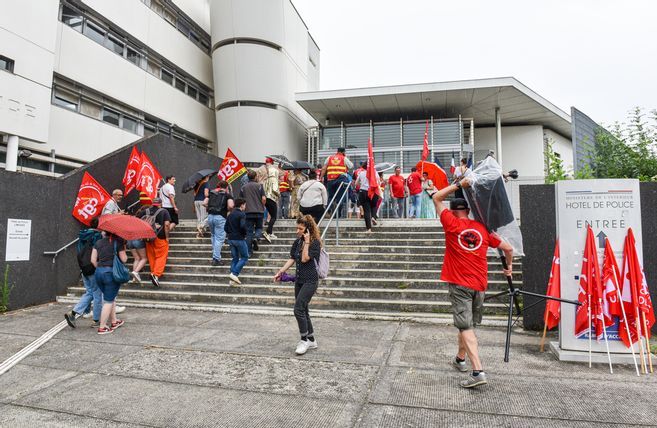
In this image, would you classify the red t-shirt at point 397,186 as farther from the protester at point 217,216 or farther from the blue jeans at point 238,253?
the blue jeans at point 238,253

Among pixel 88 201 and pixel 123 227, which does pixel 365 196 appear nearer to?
pixel 123 227

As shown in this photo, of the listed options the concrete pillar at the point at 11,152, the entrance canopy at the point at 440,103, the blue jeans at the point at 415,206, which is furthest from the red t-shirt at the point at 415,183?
the concrete pillar at the point at 11,152

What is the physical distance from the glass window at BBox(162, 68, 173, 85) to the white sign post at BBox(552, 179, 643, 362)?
19748 millimetres

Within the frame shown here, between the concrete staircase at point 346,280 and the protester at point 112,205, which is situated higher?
the protester at point 112,205

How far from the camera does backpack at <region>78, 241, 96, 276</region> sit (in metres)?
6.57

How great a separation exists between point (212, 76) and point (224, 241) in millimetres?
16992

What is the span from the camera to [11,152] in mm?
12406

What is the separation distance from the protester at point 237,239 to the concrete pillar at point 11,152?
8103 millimetres

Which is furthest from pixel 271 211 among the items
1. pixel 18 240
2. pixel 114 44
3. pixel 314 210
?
pixel 114 44

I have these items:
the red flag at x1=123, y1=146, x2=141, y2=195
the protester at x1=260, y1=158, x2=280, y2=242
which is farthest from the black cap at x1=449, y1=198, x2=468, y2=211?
the red flag at x1=123, y1=146, x2=141, y2=195

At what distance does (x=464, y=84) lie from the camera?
66.1 ft

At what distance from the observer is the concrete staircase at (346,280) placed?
24.8ft

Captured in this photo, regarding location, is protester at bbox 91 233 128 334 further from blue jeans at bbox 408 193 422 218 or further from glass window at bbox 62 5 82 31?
glass window at bbox 62 5 82 31

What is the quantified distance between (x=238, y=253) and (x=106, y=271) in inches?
110
